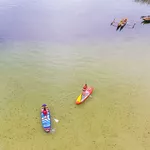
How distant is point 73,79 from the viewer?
29.7 metres

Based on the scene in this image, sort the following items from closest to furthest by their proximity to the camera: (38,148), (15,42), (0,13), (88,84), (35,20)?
(38,148)
(88,84)
(15,42)
(35,20)
(0,13)

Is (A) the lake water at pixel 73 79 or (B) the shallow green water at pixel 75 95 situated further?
(A) the lake water at pixel 73 79

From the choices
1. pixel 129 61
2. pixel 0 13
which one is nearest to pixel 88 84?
pixel 129 61

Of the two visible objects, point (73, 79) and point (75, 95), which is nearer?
point (75, 95)

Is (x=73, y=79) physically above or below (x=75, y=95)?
below

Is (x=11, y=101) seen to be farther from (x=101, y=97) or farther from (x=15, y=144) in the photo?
(x=101, y=97)

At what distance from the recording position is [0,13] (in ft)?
167

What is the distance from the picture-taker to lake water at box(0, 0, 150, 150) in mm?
22031

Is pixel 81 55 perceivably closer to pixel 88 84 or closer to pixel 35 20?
pixel 88 84

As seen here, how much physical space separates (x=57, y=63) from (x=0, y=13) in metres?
25.2

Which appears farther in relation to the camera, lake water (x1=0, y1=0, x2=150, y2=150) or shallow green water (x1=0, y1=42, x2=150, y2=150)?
lake water (x1=0, y1=0, x2=150, y2=150)

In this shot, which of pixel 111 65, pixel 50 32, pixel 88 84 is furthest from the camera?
pixel 50 32

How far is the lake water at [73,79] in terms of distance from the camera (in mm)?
22031

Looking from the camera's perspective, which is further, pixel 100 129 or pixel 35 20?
pixel 35 20
